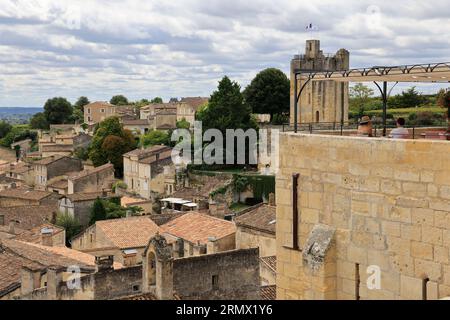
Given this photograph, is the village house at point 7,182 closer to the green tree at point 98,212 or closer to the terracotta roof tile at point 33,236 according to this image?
the green tree at point 98,212

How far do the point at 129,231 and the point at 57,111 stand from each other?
80.4 meters

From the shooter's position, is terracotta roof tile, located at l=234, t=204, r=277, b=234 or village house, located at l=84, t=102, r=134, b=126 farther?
village house, located at l=84, t=102, r=134, b=126

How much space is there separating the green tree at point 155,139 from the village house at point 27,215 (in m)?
22.1

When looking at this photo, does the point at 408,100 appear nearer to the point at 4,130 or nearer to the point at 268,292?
the point at 268,292

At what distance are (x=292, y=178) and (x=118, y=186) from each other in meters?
51.4

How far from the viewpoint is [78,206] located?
47469 millimetres

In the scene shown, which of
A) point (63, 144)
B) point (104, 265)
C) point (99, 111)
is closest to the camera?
point (104, 265)

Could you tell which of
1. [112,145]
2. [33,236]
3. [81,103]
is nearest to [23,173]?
[112,145]

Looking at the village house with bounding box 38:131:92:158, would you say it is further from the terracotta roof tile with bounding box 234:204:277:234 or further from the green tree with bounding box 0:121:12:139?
the terracotta roof tile with bounding box 234:204:277:234

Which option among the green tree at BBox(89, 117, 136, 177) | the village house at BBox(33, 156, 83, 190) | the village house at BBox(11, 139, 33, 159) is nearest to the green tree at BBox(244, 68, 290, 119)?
the green tree at BBox(89, 117, 136, 177)

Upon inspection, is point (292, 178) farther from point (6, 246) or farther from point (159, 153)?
point (159, 153)

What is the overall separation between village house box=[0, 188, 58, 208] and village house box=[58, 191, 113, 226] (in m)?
4.23

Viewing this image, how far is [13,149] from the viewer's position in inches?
3799

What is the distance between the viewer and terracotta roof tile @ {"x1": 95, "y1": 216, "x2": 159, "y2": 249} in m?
33.0
